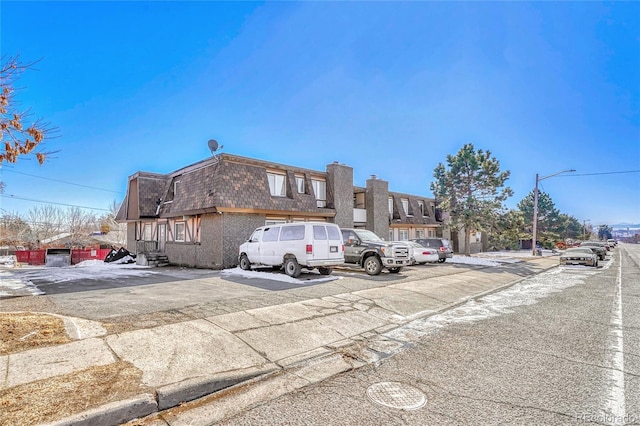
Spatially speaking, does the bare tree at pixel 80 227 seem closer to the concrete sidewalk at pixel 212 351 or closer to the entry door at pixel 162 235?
the entry door at pixel 162 235

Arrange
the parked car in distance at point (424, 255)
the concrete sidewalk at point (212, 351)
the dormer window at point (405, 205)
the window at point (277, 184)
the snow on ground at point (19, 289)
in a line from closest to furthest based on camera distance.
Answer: the concrete sidewalk at point (212, 351), the snow on ground at point (19, 289), the window at point (277, 184), the parked car in distance at point (424, 255), the dormer window at point (405, 205)

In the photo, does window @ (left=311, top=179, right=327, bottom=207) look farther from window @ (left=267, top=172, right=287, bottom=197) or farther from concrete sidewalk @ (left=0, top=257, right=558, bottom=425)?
concrete sidewalk @ (left=0, top=257, right=558, bottom=425)

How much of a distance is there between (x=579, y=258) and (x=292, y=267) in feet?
71.4

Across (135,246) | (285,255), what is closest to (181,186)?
(135,246)

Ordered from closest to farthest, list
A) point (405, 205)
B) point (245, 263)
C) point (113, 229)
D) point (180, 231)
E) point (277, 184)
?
point (245, 263) < point (277, 184) < point (180, 231) < point (405, 205) < point (113, 229)

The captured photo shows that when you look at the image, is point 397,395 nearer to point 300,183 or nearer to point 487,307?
point 487,307

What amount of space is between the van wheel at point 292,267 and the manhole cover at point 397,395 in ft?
27.3

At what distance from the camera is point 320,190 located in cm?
2184

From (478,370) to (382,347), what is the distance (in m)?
1.57

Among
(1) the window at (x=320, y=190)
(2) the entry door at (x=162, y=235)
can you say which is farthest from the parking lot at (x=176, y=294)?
(1) the window at (x=320, y=190)

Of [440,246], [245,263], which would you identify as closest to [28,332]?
[245,263]

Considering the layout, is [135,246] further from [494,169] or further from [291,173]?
[494,169]

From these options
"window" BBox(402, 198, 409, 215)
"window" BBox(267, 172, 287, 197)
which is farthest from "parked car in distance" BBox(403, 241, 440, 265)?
"window" BBox(402, 198, 409, 215)

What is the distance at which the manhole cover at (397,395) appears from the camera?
3.67 meters
